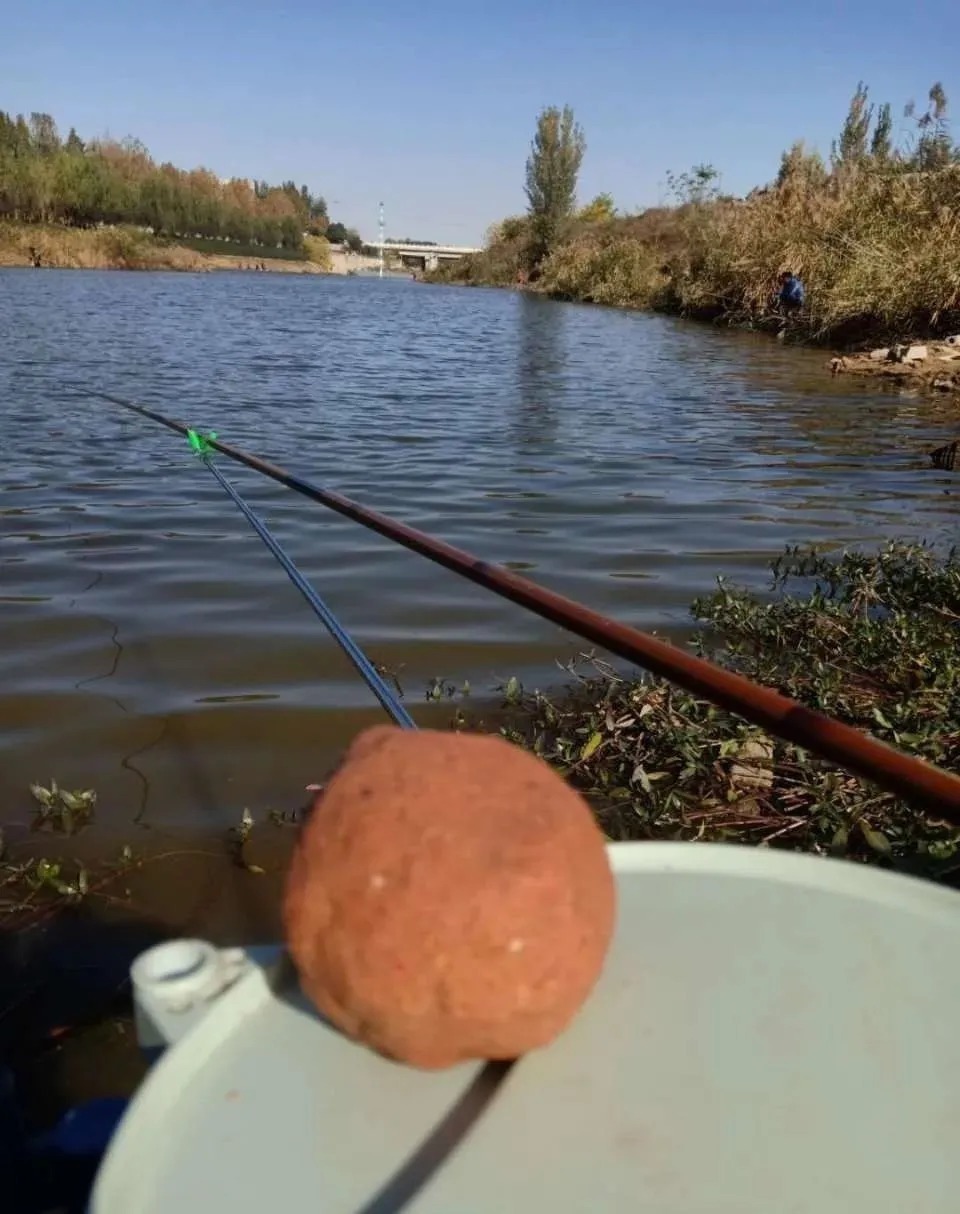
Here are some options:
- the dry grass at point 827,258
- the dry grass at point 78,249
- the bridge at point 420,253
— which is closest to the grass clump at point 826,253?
the dry grass at point 827,258

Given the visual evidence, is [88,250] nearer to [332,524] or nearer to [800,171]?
[800,171]

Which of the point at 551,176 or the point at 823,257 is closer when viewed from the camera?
the point at 823,257

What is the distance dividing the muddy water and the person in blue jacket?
6.09 metres

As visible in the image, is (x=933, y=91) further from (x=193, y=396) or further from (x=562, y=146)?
(x=562, y=146)

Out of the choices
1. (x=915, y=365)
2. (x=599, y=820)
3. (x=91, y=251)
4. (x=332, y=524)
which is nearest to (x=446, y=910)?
(x=599, y=820)

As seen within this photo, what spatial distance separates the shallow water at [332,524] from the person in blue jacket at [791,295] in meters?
5.85

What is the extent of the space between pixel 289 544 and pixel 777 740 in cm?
330

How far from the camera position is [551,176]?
5953 cm

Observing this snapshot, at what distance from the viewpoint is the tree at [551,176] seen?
5766 cm

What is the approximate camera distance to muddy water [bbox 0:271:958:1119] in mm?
2932

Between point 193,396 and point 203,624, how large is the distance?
7.16 meters

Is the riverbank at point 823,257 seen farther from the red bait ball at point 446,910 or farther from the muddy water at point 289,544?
the red bait ball at point 446,910

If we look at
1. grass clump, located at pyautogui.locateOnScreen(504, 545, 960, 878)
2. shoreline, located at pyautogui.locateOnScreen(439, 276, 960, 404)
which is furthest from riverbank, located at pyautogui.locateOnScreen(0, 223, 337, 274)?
grass clump, located at pyautogui.locateOnScreen(504, 545, 960, 878)

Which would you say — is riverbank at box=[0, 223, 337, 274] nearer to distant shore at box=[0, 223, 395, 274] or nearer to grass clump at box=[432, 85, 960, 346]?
distant shore at box=[0, 223, 395, 274]
